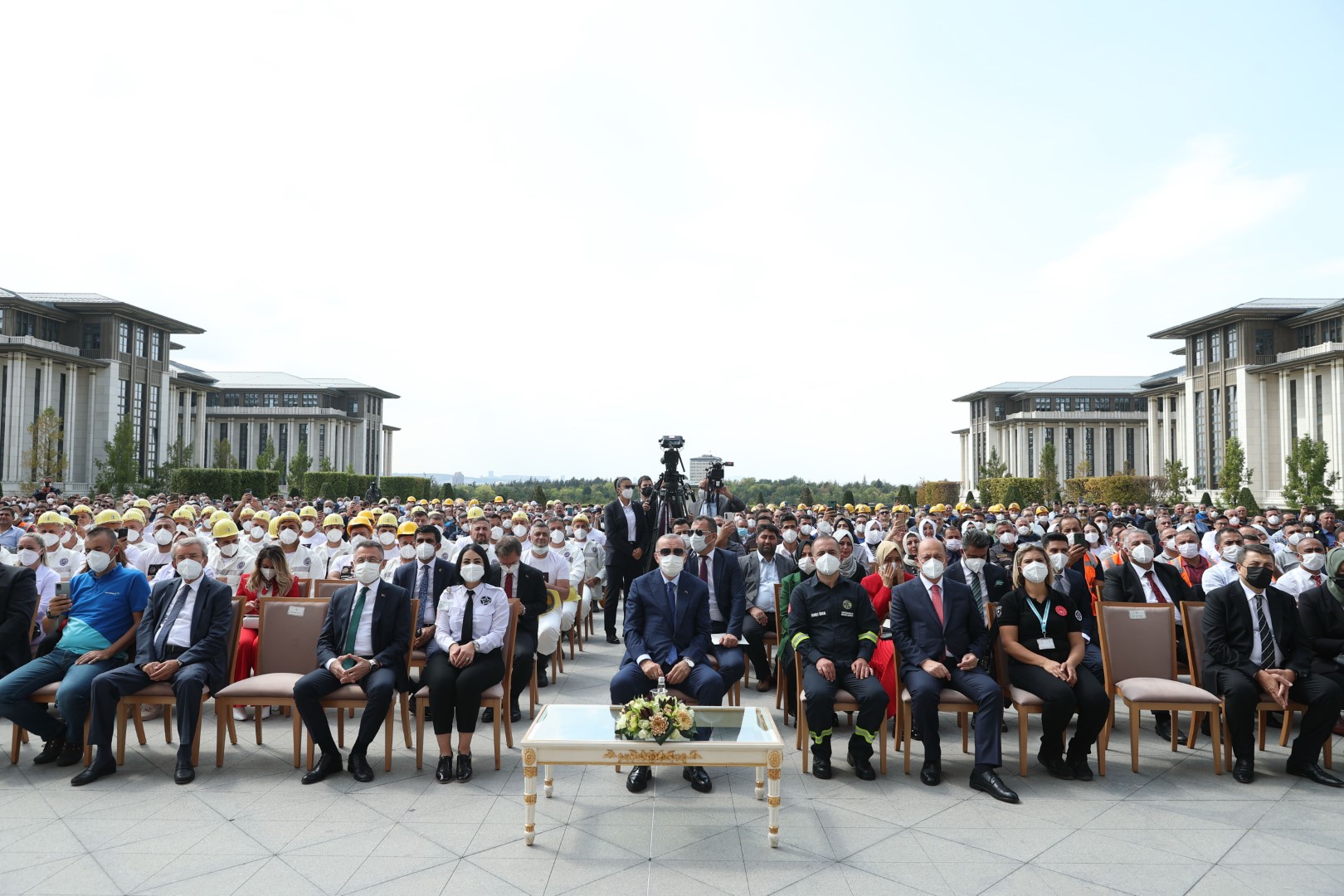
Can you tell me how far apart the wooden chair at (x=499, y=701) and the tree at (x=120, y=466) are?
51.2m

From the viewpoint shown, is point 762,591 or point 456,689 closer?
point 456,689

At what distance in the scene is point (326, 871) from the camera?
153 inches

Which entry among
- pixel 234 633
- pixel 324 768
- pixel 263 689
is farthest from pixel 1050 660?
pixel 234 633

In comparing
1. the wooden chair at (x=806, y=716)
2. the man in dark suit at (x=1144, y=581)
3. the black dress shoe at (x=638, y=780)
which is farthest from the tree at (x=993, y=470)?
the black dress shoe at (x=638, y=780)

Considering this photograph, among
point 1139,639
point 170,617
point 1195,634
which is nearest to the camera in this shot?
point 170,617

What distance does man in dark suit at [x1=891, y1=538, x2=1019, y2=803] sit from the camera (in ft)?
17.0

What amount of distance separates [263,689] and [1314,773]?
7104mm

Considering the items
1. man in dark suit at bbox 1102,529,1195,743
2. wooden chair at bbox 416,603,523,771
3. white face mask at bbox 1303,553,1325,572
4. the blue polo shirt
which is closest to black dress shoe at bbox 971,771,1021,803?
man in dark suit at bbox 1102,529,1195,743

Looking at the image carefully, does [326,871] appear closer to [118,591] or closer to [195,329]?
[118,591]

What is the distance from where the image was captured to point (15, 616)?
231 inches

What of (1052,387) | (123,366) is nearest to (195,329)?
(123,366)

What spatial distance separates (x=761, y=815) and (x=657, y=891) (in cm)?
109

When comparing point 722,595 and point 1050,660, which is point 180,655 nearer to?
point 722,595

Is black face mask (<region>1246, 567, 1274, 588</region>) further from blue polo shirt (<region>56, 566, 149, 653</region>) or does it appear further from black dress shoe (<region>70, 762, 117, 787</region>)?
blue polo shirt (<region>56, 566, 149, 653</region>)
